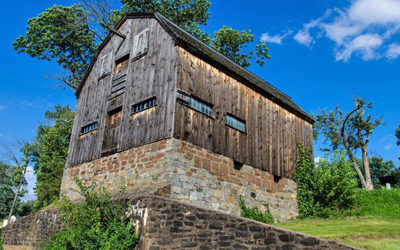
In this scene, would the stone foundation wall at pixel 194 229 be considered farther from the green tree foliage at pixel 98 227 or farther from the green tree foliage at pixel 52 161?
the green tree foliage at pixel 52 161

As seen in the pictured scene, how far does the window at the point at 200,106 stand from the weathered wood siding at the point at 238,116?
0.19 meters

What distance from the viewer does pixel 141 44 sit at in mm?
15164

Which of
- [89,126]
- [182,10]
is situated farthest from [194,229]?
[182,10]

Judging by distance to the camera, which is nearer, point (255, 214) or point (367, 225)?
point (367, 225)

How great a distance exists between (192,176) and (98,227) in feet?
12.0

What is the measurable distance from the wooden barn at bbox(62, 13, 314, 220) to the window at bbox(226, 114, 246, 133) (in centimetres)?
4

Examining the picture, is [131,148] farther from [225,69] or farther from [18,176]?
[18,176]

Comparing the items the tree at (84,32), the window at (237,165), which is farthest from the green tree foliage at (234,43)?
the window at (237,165)

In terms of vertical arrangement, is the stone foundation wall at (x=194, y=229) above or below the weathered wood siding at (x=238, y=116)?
below

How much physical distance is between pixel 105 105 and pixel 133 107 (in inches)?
90.5

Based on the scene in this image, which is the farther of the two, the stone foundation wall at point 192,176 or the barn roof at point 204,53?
the barn roof at point 204,53

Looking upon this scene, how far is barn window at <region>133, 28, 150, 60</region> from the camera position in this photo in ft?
48.8

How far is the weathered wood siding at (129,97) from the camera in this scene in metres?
12.8

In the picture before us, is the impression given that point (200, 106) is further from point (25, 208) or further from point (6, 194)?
point (6, 194)
